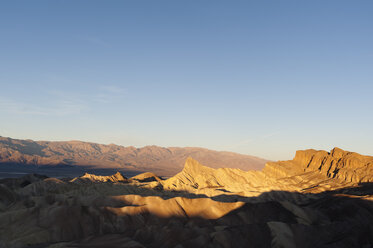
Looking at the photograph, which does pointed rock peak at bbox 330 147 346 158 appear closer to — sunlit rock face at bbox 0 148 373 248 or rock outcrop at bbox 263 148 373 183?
rock outcrop at bbox 263 148 373 183

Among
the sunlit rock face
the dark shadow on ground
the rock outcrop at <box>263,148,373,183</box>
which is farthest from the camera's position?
the rock outcrop at <box>263,148,373,183</box>

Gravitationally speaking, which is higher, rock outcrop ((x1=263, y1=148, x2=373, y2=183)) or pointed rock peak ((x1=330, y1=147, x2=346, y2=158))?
pointed rock peak ((x1=330, y1=147, x2=346, y2=158))

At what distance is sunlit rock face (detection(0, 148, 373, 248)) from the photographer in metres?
32.2

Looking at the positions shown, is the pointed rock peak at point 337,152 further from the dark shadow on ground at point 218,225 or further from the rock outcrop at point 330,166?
A: the dark shadow on ground at point 218,225

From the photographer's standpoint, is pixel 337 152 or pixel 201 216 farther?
pixel 337 152

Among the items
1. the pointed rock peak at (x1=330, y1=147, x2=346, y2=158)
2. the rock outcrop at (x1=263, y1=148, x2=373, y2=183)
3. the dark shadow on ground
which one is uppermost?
the pointed rock peak at (x1=330, y1=147, x2=346, y2=158)

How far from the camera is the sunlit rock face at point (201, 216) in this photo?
1266 inches

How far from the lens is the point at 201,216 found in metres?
45.3

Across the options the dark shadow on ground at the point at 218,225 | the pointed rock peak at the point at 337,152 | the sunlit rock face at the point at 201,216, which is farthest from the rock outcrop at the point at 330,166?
the dark shadow on ground at the point at 218,225

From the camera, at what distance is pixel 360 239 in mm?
29125

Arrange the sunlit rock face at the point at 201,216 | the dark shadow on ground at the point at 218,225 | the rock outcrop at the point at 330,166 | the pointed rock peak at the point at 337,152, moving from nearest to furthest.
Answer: the dark shadow on ground at the point at 218,225 < the sunlit rock face at the point at 201,216 < the rock outcrop at the point at 330,166 < the pointed rock peak at the point at 337,152

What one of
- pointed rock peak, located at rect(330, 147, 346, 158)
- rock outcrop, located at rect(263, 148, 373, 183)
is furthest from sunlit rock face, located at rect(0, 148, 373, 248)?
pointed rock peak, located at rect(330, 147, 346, 158)

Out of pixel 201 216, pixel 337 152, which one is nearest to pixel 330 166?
pixel 337 152

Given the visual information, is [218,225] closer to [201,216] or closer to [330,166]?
[201,216]
